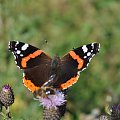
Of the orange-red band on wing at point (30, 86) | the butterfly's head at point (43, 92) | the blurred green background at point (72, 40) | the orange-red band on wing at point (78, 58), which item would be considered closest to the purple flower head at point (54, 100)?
the butterfly's head at point (43, 92)

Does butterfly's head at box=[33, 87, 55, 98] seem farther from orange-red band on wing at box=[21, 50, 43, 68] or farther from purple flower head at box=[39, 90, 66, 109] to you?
orange-red band on wing at box=[21, 50, 43, 68]

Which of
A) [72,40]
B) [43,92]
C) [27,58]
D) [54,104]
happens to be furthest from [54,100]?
[72,40]

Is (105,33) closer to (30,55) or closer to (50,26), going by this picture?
(50,26)

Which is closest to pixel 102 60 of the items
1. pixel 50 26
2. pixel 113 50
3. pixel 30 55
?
pixel 113 50

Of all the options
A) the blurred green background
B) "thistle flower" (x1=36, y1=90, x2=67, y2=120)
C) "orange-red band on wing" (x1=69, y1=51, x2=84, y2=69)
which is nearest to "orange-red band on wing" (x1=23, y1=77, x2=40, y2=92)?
"thistle flower" (x1=36, y1=90, x2=67, y2=120)

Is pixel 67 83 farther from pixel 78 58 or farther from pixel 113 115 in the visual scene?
pixel 113 115
